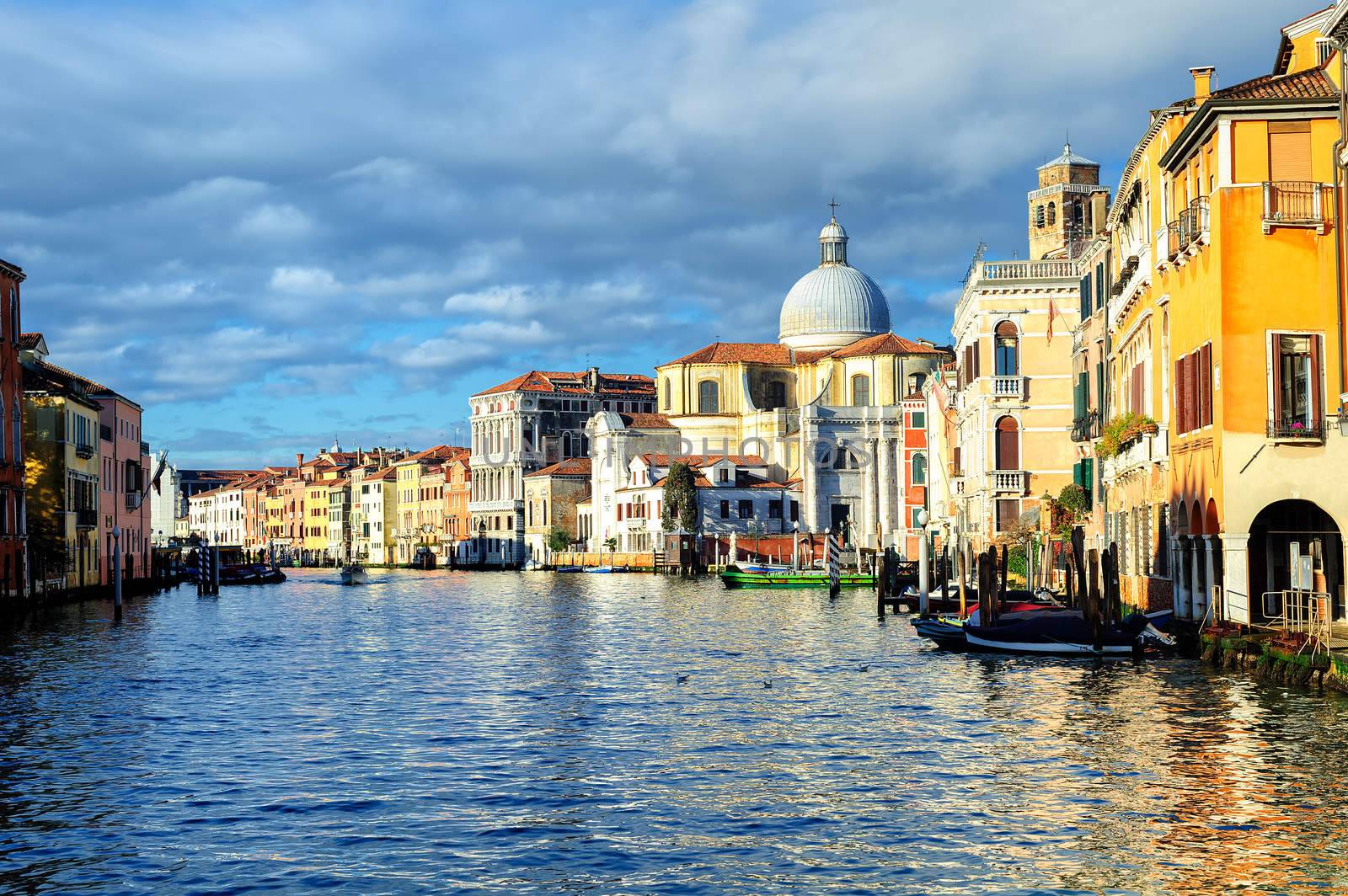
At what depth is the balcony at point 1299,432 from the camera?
24594 mm

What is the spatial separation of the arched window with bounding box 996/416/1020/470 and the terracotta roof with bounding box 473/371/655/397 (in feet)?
272

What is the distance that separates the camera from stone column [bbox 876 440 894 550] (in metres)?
103

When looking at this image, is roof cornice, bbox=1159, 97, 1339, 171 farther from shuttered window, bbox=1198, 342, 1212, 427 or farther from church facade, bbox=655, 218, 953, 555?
church facade, bbox=655, 218, 953, 555

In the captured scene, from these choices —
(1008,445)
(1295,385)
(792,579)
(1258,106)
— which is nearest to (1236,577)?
(1295,385)

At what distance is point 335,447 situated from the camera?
192 m

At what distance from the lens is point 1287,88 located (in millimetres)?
25453

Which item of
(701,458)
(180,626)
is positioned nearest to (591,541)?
(701,458)

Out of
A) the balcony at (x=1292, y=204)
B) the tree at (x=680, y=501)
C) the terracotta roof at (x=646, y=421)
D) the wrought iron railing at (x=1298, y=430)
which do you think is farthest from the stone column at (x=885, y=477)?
the balcony at (x=1292, y=204)

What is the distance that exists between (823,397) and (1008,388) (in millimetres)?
57865

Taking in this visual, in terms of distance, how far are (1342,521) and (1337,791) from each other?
9.36m

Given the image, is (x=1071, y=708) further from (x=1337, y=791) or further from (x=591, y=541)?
(x=591, y=541)

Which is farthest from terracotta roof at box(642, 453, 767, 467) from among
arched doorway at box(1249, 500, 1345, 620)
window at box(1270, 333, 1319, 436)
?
window at box(1270, 333, 1319, 436)

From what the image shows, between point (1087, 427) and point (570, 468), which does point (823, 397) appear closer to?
point (570, 468)

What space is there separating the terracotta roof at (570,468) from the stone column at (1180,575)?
309 feet
